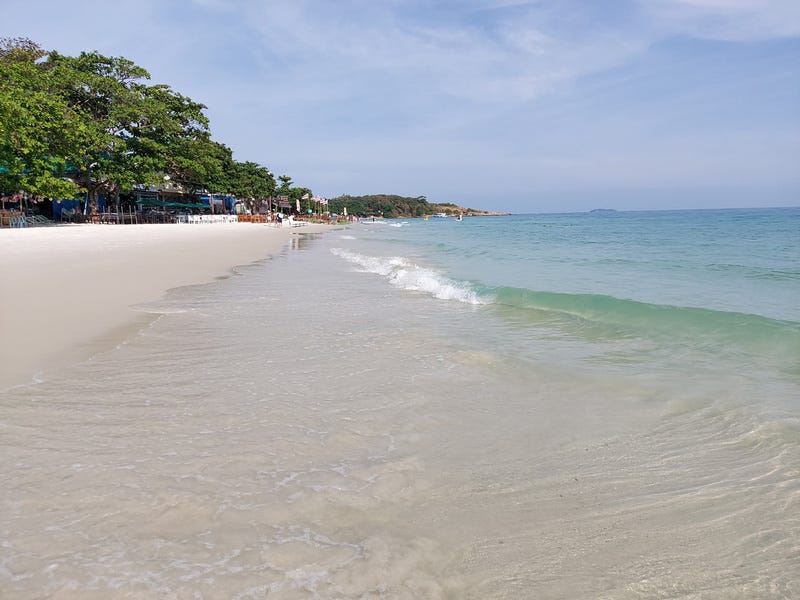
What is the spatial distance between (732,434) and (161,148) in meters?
38.9

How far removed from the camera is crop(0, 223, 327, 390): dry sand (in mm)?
5148

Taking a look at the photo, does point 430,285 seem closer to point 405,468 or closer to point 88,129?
point 405,468

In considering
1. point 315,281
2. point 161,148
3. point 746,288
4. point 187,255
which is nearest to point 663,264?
point 746,288

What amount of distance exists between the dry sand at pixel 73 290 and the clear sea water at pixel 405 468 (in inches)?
19.8

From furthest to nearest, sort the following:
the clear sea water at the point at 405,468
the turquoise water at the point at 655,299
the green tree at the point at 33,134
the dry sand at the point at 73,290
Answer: the green tree at the point at 33,134
the turquoise water at the point at 655,299
the dry sand at the point at 73,290
the clear sea water at the point at 405,468

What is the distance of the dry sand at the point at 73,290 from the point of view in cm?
515

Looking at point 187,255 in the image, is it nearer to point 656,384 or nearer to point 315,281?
point 315,281

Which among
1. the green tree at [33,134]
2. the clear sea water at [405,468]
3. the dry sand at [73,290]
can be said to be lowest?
the clear sea water at [405,468]

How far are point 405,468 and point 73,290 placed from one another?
8.43 m

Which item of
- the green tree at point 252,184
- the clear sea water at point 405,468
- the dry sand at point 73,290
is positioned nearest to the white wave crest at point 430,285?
the clear sea water at point 405,468

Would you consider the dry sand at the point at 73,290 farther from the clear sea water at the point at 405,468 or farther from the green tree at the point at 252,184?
the green tree at the point at 252,184

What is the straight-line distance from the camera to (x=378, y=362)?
5125 mm

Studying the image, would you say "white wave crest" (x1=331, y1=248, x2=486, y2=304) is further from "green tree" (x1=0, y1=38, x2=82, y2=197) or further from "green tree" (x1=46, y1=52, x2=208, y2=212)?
"green tree" (x1=46, y1=52, x2=208, y2=212)

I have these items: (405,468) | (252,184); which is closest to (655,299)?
(405,468)
